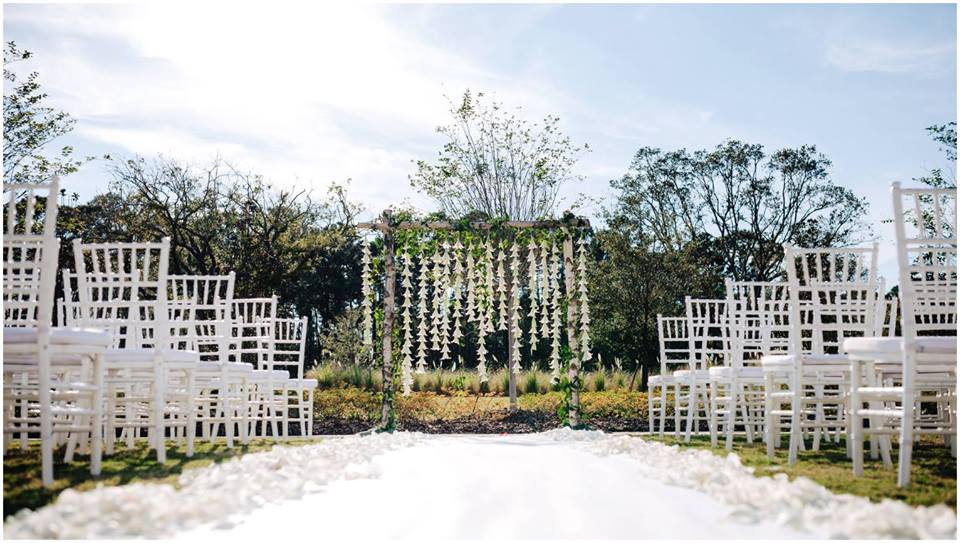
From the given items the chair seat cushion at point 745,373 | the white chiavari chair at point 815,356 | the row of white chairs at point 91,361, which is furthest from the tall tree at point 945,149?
the row of white chairs at point 91,361

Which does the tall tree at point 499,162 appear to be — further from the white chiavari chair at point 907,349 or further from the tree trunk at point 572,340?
the white chiavari chair at point 907,349

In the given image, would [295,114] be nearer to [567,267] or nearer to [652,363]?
[567,267]

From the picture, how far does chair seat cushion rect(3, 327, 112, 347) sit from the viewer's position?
3.69m

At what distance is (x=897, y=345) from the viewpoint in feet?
11.9

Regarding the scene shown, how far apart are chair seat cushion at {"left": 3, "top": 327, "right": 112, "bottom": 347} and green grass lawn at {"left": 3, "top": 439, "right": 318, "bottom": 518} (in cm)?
62

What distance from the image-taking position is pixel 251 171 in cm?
1738

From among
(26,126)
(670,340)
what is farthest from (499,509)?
(26,126)

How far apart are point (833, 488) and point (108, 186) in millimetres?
16339

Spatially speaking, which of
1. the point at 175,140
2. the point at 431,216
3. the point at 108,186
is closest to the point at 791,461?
the point at 431,216

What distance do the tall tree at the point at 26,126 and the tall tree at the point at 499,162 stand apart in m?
6.13

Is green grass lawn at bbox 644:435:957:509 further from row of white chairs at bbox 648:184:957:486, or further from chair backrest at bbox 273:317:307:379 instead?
chair backrest at bbox 273:317:307:379

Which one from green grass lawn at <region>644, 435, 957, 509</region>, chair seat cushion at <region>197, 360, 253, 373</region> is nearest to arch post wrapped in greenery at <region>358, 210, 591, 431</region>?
chair seat cushion at <region>197, 360, 253, 373</region>

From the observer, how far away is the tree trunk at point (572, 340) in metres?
8.02

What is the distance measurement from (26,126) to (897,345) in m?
13.2
